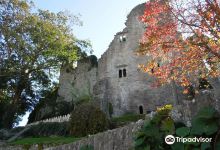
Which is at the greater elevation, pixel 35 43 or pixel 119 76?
pixel 35 43

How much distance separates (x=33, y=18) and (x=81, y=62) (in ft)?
29.8

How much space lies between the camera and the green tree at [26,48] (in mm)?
33188

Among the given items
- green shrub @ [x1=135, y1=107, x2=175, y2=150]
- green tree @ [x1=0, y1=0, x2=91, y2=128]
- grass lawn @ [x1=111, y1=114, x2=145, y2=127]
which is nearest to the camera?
green shrub @ [x1=135, y1=107, x2=175, y2=150]

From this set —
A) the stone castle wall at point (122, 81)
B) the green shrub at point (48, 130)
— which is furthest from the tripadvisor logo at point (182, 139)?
the stone castle wall at point (122, 81)

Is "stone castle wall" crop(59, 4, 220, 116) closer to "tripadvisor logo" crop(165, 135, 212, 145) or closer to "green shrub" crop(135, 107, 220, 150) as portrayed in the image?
"green shrub" crop(135, 107, 220, 150)

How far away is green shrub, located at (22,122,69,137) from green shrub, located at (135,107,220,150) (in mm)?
16094

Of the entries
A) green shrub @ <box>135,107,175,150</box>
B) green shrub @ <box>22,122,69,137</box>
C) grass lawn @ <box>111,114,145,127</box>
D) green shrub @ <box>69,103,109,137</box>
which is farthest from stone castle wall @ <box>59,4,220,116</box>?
green shrub @ <box>135,107,175,150</box>

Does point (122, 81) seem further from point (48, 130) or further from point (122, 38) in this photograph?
point (48, 130)

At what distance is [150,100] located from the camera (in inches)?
1346

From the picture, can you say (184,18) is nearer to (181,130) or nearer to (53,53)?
(181,130)

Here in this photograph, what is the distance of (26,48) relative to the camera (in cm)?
3362

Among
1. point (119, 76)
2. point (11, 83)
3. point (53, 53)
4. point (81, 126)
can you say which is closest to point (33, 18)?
point (53, 53)

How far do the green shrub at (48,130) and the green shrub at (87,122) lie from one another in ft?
4.78

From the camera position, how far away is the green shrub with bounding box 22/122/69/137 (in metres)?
21.9
